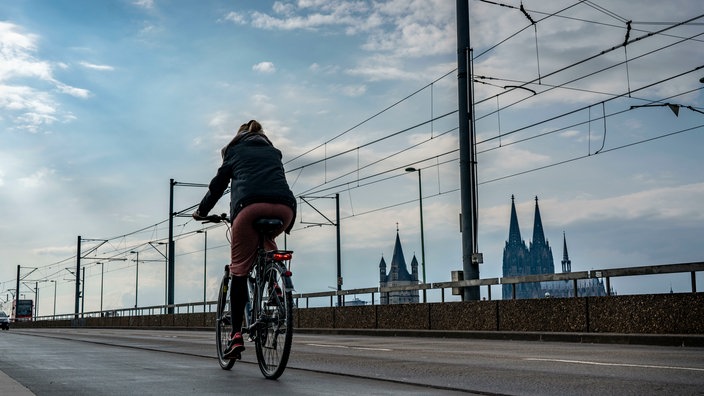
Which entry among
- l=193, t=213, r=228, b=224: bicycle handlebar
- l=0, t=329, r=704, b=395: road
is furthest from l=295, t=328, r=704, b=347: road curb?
l=193, t=213, r=228, b=224: bicycle handlebar

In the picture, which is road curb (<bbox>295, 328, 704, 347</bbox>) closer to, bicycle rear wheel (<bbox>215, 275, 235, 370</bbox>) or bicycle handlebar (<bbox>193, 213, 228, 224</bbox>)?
bicycle rear wheel (<bbox>215, 275, 235, 370</bbox>)

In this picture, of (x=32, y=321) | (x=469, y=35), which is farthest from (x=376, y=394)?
(x=32, y=321)

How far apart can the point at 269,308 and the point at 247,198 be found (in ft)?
2.77

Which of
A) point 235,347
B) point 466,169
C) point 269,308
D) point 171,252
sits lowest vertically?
point 235,347

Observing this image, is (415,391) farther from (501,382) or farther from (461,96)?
(461,96)

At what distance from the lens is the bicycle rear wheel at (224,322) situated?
23.2 feet

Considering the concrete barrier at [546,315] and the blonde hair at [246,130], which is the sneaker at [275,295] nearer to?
the blonde hair at [246,130]

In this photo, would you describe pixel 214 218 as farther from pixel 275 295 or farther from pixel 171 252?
pixel 171 252

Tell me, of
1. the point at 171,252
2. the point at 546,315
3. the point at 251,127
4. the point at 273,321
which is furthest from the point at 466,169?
the point at 171,252

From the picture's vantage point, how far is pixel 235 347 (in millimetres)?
6738

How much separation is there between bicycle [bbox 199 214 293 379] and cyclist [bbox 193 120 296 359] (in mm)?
59

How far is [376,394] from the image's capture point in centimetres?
527

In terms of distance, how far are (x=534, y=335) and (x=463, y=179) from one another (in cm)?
526

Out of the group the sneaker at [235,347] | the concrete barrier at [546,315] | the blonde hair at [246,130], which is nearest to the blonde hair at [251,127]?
the blonde hair at [246,130]
